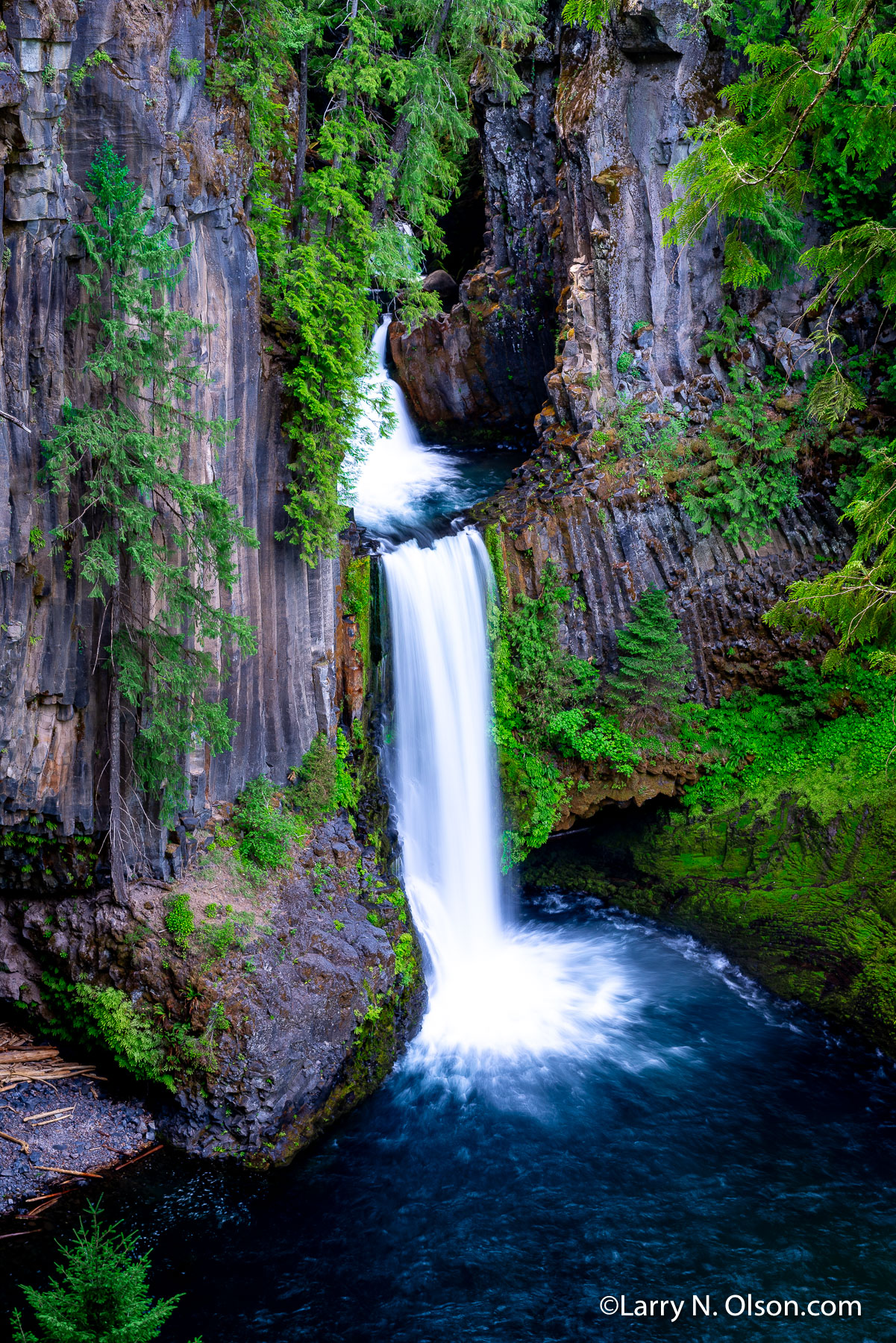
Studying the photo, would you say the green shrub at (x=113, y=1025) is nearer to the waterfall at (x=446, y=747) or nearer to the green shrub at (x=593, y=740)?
the waterfall at (x=446, y=747)

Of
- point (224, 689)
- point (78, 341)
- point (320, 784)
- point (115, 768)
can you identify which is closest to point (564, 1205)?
point (320, 784)

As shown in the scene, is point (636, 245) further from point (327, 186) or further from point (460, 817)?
point (460, 817)

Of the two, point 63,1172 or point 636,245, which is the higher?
point 636,245

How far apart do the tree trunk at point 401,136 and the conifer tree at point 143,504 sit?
4.56 m

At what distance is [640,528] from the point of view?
12578 mm

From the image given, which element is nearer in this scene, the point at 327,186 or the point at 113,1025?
the point at 113,1025

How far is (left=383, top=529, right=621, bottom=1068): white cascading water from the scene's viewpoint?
33.5 ft

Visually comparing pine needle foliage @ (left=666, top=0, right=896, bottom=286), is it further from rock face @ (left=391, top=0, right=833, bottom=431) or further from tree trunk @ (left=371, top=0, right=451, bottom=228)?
rock face @ (left=391, top=0, right=833, bottom=431)

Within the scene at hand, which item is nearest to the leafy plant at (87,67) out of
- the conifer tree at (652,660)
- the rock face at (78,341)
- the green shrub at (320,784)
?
Answer: the rock face at (78,341)

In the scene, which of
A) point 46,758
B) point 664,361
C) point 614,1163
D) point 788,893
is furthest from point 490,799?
point 664,361

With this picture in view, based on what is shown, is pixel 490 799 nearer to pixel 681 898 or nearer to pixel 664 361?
pixel 681 898

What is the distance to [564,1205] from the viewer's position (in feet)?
23.2

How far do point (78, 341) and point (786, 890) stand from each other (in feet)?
34.8

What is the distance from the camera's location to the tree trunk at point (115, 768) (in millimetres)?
7398
